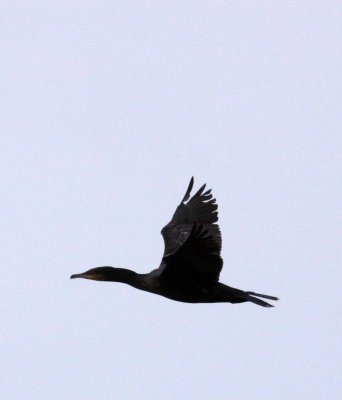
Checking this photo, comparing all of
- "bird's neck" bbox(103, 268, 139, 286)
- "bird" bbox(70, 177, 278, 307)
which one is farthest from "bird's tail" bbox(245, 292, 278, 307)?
"bird's neck" bbox(103, 268, 139, 286)

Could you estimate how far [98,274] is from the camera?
49.2 feet

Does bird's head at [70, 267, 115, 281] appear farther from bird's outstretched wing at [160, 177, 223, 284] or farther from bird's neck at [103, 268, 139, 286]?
bird's outstretched wing at [160, 177, 223, 284]

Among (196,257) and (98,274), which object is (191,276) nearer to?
(196,257)

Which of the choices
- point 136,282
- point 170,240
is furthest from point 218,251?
point 170,240

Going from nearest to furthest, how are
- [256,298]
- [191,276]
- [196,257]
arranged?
[196,257], [191,276], [256,298]

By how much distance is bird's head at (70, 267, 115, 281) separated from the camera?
589 inches

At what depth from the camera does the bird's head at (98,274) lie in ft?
49.1

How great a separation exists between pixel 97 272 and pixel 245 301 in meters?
1.91

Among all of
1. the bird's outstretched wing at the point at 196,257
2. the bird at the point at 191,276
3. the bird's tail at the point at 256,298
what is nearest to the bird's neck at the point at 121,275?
the bird at the point at 191,276

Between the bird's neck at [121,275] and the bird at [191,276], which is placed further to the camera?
A: the bird's neck at [121,275]

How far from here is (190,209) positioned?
17.3 meters

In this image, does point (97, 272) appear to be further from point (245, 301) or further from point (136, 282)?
point (245, 301)

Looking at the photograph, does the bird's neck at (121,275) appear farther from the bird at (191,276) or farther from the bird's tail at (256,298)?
the bird's tail at (256,298)

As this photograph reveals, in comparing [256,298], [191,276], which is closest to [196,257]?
[191,276]
